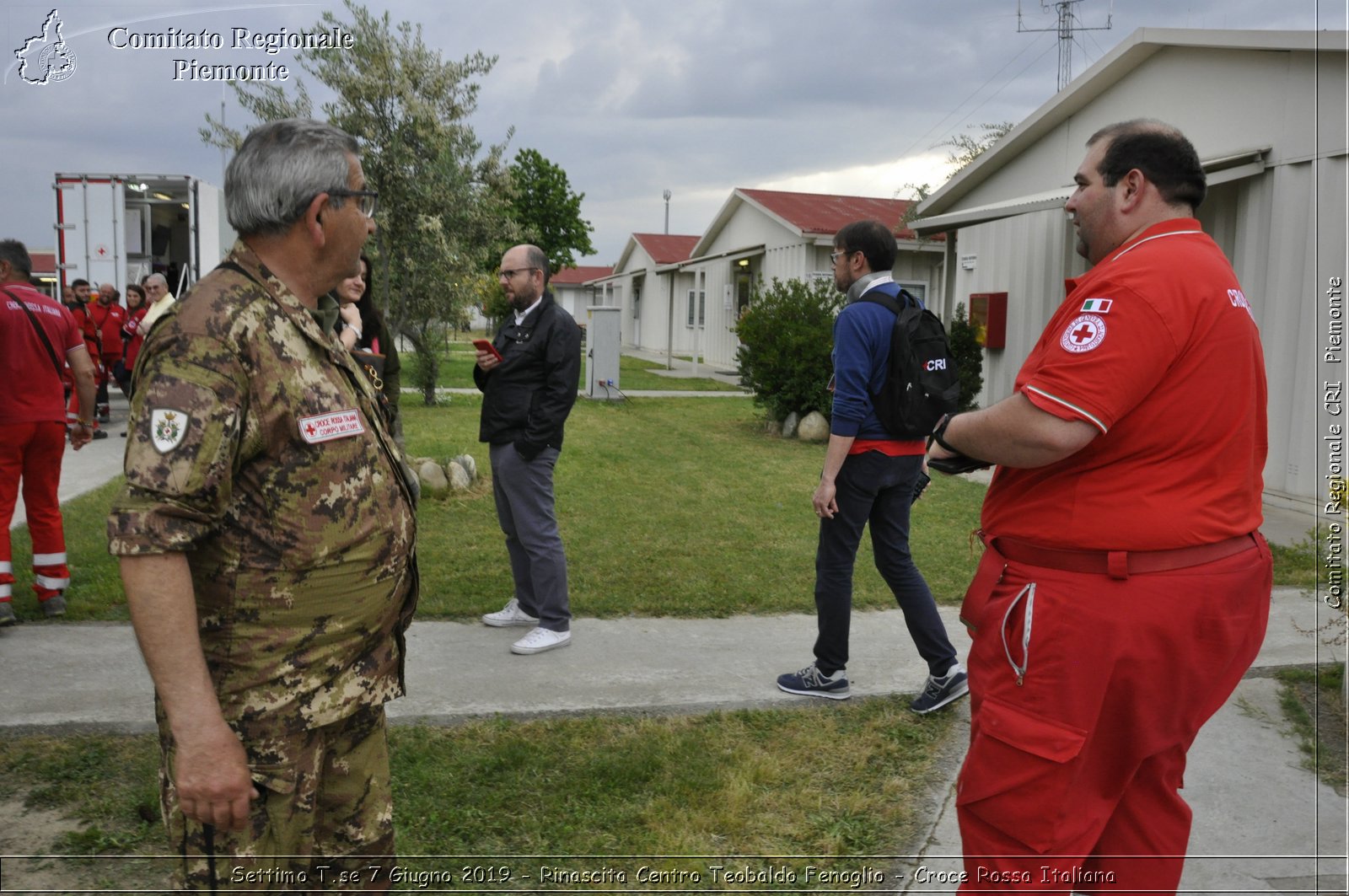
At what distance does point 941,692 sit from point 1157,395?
2.51m

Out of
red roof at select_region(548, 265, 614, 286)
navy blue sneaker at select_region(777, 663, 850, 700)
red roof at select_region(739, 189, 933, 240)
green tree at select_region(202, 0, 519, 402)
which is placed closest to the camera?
navy blue sneaker at select_region(777, 663, 850, 700)

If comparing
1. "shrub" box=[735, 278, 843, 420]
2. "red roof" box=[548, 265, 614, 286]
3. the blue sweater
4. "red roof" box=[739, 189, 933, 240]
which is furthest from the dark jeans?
"red roof" box=[548, 265, 614, 286]

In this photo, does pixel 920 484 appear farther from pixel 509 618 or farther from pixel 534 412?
pixel 509 618

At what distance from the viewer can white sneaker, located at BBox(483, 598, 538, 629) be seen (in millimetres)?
5516

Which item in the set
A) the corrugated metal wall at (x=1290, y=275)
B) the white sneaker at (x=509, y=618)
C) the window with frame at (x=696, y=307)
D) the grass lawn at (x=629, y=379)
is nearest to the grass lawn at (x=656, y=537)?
the white sneaker at (x=509, y=618)

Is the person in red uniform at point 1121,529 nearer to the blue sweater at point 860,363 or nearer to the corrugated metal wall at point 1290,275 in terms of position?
the blue sweater at point 860,363

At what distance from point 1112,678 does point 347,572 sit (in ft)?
5.43

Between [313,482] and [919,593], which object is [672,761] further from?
[313,482]

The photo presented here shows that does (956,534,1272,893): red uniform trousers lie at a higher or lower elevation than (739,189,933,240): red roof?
lower

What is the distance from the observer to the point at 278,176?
200 cm

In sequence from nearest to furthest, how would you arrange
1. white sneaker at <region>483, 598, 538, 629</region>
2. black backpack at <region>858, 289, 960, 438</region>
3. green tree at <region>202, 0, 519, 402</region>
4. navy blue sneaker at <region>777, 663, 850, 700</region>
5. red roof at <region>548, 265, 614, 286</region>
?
1. black backpack at <region>858, 289, 960, 438</region>
2. navy blue sneaker at <region>777, 663, 850, 700</region>
3. white sneaker at <region>483, 598, 538, 629</region>
4. green tree at <region>202, 0, 519, 402</region>
5. red roof at <region>548, 265, 614, 286</region>

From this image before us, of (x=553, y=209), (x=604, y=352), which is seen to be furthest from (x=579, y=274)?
(x=604, y=352)

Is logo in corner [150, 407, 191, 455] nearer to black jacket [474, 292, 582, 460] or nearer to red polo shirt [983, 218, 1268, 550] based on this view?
red polo shirt [983, 218, 1268, 550]

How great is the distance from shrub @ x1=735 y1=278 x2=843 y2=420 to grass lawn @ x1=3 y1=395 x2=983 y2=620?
1023mm
